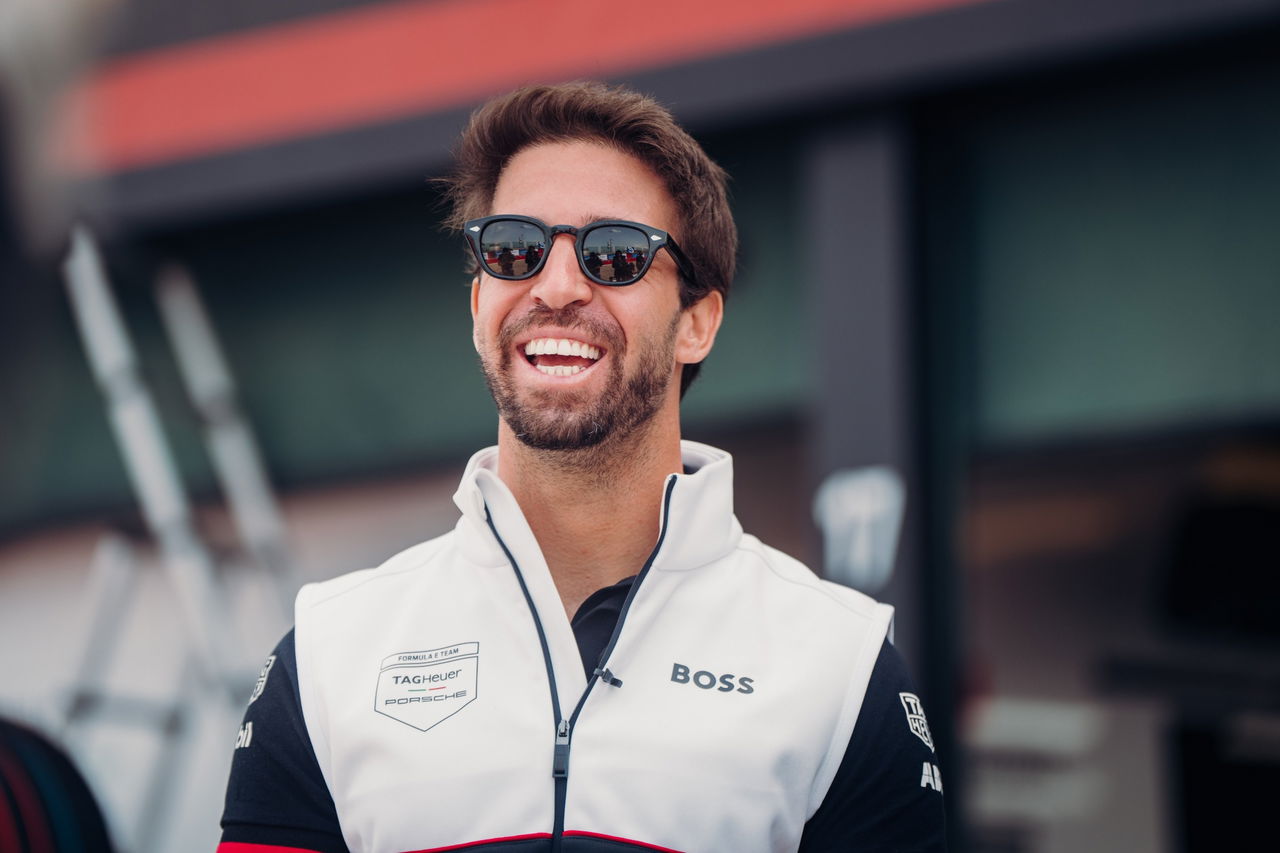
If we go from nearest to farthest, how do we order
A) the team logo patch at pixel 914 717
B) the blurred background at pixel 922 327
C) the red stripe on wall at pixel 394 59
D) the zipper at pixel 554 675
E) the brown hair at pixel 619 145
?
the zipper at pixel 554 675 < the team logo patch at pixel 914 717 < the brown hair at pixel 619 145 < the blurred background at pixel 922 327 < the red stripe on wall at pixel 394 59

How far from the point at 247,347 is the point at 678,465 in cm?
381

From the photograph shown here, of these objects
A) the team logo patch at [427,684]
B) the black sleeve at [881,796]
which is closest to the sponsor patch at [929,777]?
the black sleeve at [881,796]

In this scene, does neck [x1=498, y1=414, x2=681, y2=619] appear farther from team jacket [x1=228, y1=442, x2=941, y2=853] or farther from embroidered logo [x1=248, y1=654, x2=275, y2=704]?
embroidered logo [x1=248, y1=654, x2=275, y2=704]

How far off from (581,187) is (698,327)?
0.30 m

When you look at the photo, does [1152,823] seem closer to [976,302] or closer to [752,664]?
[976,302]

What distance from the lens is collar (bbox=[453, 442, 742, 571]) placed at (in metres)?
1.78

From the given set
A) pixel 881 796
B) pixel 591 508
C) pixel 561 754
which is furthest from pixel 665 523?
pixel 881 796

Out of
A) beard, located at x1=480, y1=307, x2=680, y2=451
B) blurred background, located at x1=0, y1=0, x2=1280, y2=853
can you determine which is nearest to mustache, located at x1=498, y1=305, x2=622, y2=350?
beard, located at x1=480, y1=307, x2=680, y2=451

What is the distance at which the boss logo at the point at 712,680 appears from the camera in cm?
170

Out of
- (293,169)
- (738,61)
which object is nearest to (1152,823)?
(738,61)

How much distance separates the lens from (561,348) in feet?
5.84

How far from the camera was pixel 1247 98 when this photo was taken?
4.01 meters

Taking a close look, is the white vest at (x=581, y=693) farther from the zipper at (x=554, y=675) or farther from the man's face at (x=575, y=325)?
the man's face at (x=575, y=325)

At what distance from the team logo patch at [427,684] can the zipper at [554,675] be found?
Result: 0.10m
